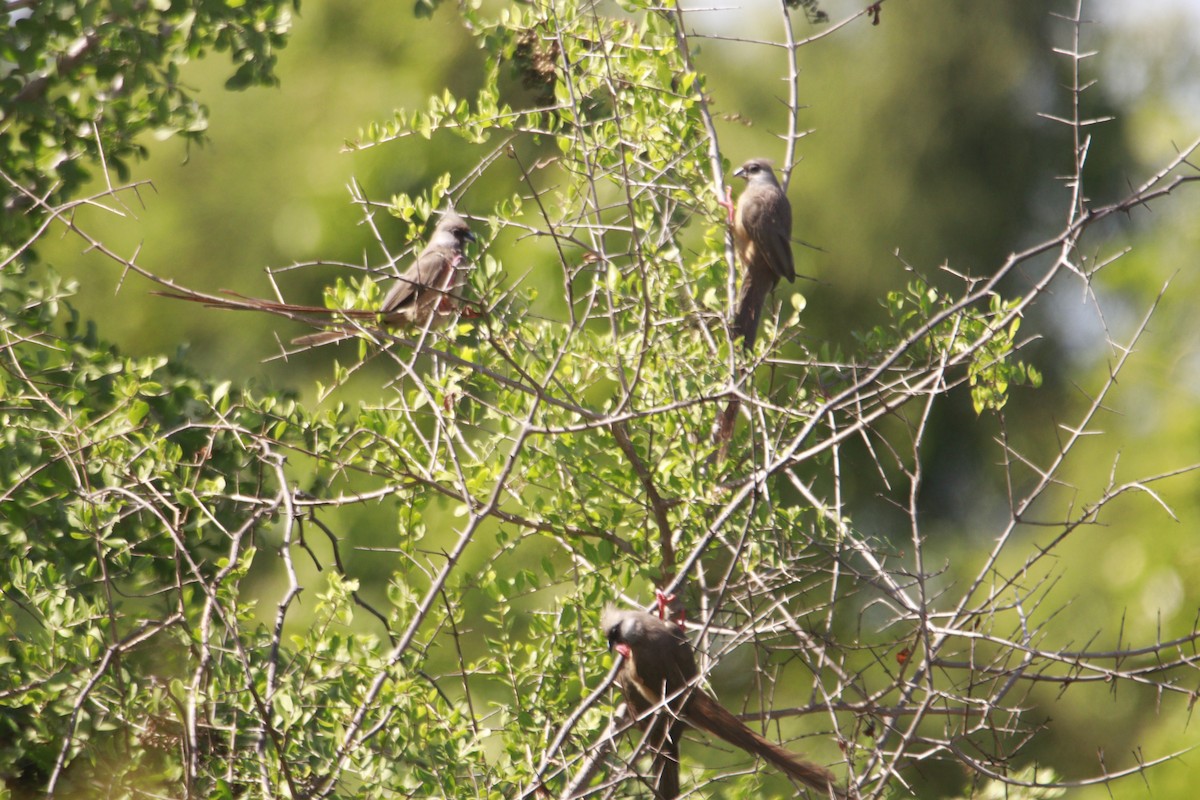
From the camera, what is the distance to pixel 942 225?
8453 millimetres

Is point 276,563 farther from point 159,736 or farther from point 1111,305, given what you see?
point 1111,305

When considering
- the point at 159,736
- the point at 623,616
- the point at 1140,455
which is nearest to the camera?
the point at 159,736

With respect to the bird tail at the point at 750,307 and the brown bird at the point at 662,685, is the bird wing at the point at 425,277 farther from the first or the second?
the brown bird at the point at 662,685

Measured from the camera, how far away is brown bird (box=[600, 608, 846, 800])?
3.69 meters

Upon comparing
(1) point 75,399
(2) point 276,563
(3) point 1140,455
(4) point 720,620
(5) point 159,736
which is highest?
(1) point 75,399

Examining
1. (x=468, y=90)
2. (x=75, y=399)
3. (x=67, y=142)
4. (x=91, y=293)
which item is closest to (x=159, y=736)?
(x=75, y=399)

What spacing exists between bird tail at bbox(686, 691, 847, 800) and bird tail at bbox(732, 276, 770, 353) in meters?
1.93

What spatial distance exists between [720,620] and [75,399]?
99.3 inches

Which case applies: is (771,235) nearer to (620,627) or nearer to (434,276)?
(434,276)

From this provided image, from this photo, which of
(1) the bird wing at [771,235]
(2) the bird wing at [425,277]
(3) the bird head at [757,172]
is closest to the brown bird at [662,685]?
(2) the bird wing at [425,277]

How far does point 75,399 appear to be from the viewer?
390 cm

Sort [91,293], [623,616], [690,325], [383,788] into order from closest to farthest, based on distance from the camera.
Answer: [383,788], [623,616], [690,325], [91,293]

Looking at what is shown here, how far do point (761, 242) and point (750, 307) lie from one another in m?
0.48

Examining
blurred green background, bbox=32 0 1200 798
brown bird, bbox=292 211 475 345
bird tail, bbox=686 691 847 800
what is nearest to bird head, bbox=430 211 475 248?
brown bird, bbox=292 211 475 345
